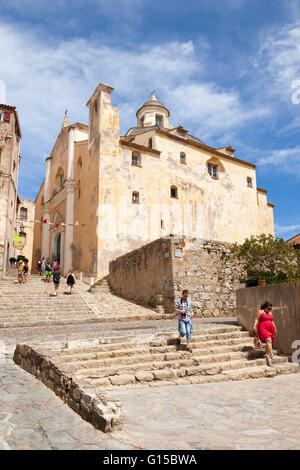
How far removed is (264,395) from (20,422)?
3.41 metres

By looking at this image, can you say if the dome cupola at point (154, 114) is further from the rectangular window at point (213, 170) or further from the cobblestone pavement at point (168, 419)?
the cobblestone pavement at point (168, 419)

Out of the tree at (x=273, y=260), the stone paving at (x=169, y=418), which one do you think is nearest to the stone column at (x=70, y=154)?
the tree at (x=273, y=260)

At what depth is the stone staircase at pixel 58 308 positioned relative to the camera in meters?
12.1

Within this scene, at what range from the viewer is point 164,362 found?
6.68m

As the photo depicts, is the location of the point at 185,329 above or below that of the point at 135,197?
below

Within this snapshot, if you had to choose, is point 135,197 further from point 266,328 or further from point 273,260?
point 266,328

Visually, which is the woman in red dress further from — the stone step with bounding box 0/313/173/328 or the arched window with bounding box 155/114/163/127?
the arched window with bounding box 155/114/163/127

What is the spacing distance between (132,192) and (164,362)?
18123 mm

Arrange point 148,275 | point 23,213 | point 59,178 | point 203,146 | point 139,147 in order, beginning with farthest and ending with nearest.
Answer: point 23,213 < point 59,178 < point 203,146 < point 139,147 < point 148,275

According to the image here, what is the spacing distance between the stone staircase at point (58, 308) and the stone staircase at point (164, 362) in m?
5.01

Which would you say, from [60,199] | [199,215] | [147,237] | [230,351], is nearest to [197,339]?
[230,351]

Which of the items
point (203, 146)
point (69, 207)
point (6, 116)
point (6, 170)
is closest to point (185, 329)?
point (69, 207)

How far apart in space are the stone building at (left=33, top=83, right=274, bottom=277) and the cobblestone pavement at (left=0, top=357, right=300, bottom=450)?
638 inches
